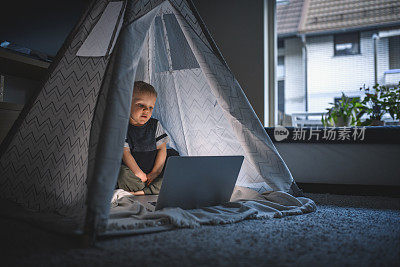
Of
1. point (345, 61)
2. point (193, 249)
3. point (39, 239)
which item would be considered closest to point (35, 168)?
point (39, 239)

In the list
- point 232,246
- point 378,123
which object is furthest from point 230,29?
point 232,246

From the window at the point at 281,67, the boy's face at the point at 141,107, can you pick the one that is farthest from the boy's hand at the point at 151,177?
the window at the point at 281,67

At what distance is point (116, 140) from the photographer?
2.97 feet

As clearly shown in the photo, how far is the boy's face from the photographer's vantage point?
1.59m

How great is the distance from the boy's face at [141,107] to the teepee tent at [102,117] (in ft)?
0.81

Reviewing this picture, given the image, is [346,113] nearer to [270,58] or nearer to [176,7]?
[270,58]

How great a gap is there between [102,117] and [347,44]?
4.75 m

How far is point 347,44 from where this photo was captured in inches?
187

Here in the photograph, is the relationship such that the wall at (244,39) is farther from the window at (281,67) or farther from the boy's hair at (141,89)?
the window at (281,67)

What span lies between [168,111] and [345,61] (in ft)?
12.2

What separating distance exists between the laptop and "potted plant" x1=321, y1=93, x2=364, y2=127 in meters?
1.44

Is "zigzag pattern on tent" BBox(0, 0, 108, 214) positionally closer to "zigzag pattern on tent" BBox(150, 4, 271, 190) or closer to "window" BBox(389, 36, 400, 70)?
"zigzag pattern on tent" BBox(150, 4, 271, 190)

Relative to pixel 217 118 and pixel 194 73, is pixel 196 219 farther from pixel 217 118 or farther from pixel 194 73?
pixel 194 73

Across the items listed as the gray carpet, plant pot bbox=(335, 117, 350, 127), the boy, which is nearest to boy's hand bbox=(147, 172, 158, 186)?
the boy
